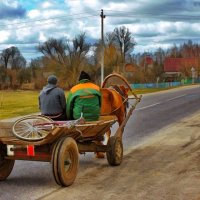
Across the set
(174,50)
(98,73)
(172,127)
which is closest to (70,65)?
(98,73)

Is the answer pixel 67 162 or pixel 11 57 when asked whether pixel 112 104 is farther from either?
pixel 11 57

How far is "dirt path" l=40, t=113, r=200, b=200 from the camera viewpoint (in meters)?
7.42

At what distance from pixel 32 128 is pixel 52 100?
120 centimetres

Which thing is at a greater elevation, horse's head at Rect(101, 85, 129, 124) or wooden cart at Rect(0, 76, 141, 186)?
horse's head at Rect(101, 85, 129, 124)

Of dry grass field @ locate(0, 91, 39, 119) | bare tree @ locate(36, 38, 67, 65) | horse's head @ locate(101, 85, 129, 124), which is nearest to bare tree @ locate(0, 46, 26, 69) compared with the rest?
bare tree @ locate(36, 38, 67, 65)

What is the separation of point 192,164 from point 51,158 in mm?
3203

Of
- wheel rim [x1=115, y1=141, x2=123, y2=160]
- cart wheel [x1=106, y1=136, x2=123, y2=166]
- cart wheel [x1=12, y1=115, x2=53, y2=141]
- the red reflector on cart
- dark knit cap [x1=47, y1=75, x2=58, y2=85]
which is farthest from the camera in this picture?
wheel rim [x1=115, y1=141, x2=123, y2=160]

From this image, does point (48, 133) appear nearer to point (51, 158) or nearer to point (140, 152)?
point (51, 158)

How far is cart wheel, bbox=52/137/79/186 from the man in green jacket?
1.28 m

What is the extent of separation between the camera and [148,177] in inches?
340

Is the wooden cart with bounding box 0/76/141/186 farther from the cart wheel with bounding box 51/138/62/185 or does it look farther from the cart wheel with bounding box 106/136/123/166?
the cart wheel with bounding box 106/136/123/166

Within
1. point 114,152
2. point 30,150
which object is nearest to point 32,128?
point 30,150

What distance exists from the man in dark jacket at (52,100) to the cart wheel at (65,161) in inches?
50.2

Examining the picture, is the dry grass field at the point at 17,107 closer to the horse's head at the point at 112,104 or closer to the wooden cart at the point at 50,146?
the horse's head at the point at 112,104
